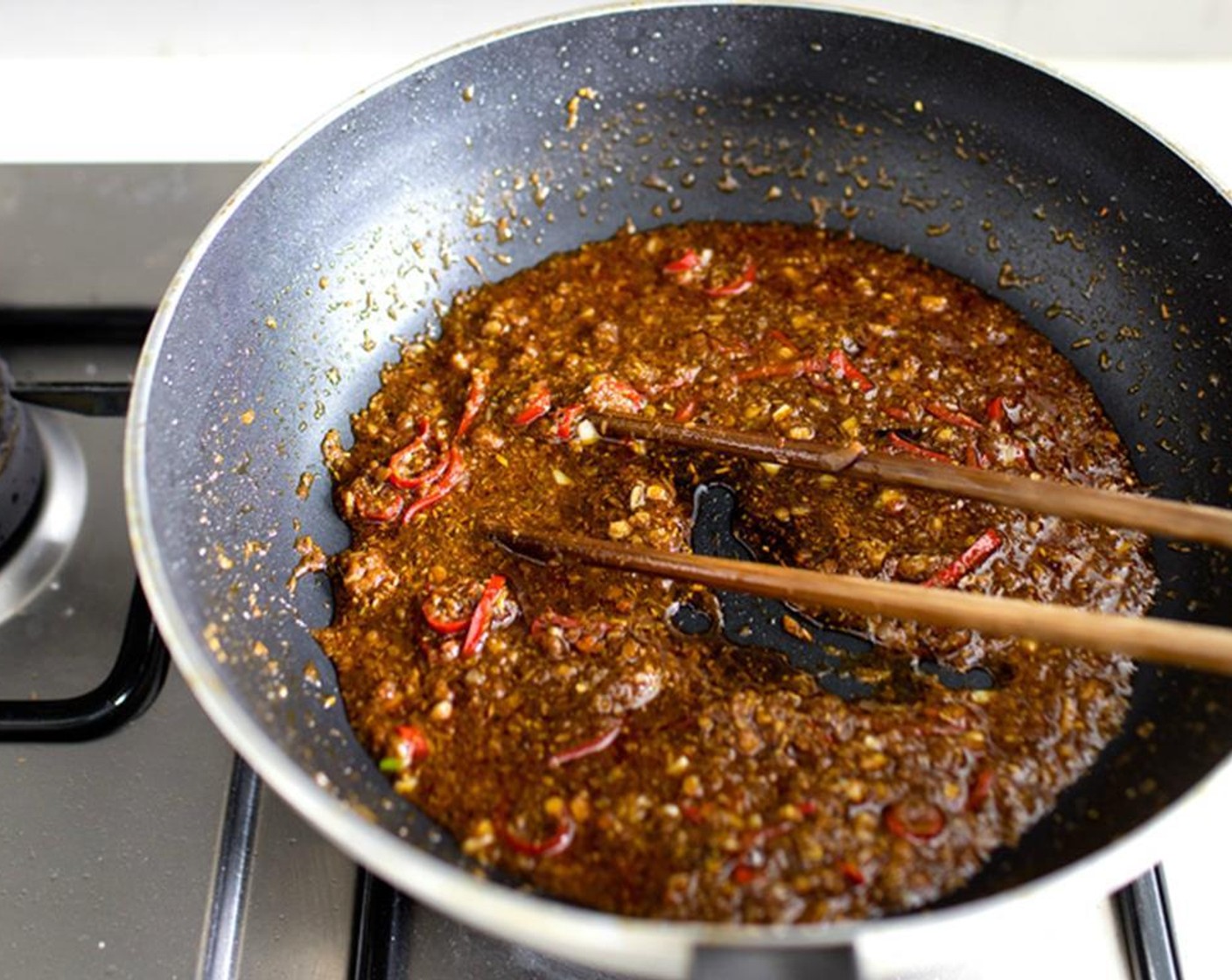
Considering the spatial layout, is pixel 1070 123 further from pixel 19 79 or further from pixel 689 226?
pixel 19 79

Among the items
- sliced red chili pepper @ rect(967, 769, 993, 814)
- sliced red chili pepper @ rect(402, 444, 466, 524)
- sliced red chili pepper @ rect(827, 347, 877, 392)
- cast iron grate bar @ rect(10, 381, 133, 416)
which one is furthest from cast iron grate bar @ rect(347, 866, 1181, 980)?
cast iron grate bar @ rect(10, 381, 133, 416)

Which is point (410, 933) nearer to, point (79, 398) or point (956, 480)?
point (956, 480)

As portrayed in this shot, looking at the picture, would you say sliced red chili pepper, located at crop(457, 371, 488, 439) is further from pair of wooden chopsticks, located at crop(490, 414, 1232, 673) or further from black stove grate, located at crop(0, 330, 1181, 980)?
black stove grate, located at crop(0, 330, 1181, 980)

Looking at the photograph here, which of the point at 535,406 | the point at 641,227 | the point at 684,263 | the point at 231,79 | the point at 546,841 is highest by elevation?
the point at 231,79

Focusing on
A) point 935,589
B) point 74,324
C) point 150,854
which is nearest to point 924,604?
point 935,589

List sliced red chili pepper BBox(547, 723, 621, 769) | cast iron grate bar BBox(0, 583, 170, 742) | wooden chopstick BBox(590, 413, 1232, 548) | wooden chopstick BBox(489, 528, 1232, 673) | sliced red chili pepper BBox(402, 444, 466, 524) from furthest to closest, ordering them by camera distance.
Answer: sliced red chili pepper BBox(402, 444, 466, 524) < cast iron grate bar BBox(0, 583, 170, 742) < sliced red chili pepper BBox(547, 723, 621, 769) < wooden chopstick BBox(590, 413, 1232, 548) < wooden chopstick BBox(489, 528, 1232, 673)

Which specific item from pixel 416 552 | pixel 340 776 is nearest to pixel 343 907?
pixel 340 776
